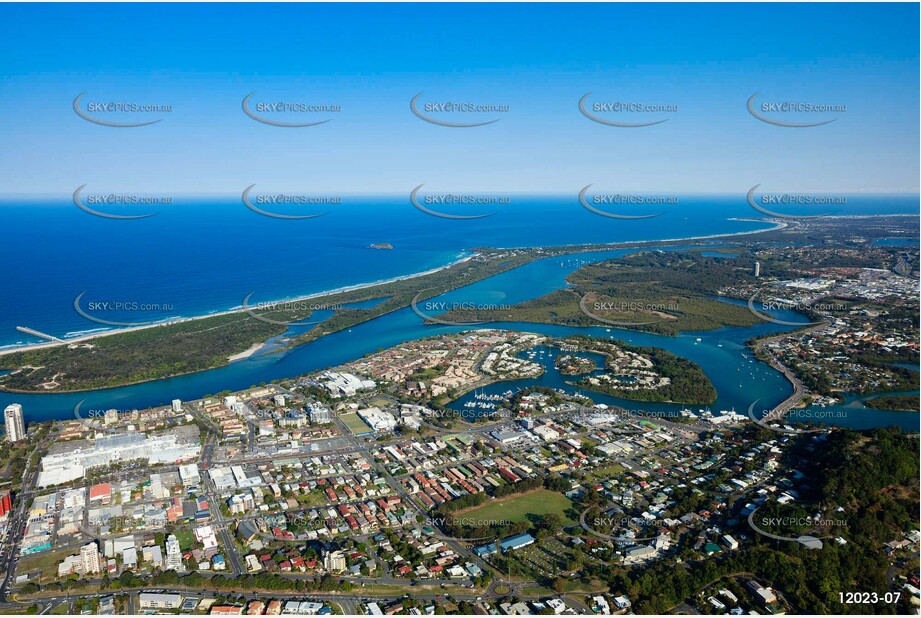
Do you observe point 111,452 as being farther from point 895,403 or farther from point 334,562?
point 895,403

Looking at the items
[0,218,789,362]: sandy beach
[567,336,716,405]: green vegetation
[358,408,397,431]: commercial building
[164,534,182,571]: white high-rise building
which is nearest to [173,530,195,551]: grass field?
[164,534,182,571]: white high-rise building

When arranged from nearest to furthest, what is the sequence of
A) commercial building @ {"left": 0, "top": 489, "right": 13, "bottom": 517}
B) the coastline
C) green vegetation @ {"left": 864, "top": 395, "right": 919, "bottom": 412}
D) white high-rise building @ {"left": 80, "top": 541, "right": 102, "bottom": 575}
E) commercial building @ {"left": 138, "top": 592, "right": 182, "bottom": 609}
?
commercial building @ {"left": 138, "top": 592, "right": 182, "bottom": 609} < white high-rise building @ {"left": 80, "top": 541, "right": 102, "bottom": 575} < commercial building @ {"left": 0, "top": 489, "right": 13, "bottom": 517} < green vegetation @ {"left": 864, "top": 395, "right": 919, "bottom": 412} < the coastline

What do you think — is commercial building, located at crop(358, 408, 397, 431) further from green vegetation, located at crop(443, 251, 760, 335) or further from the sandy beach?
green vegetation, located at crop(443, 251, 760, 335)

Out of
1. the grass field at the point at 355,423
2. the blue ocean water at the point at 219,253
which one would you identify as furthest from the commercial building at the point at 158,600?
the blue ocean water at the point at 219,253

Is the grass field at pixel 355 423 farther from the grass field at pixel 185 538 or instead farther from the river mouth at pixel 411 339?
the grass field at pixel 185 538

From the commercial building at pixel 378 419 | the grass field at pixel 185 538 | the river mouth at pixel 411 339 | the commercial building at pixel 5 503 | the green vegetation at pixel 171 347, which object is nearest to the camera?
the grass field at pixel 185 538
